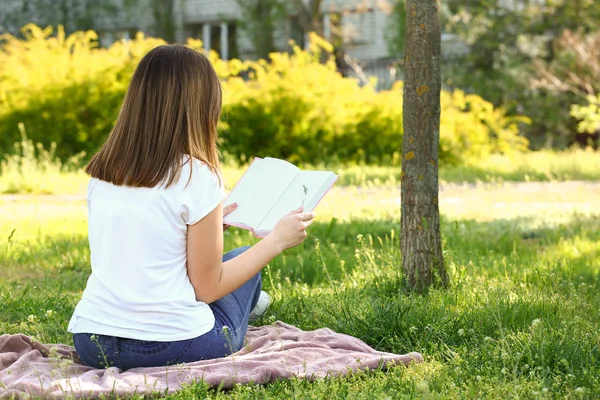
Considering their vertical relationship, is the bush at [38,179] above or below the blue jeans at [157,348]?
below

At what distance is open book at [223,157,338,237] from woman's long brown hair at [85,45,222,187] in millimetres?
348

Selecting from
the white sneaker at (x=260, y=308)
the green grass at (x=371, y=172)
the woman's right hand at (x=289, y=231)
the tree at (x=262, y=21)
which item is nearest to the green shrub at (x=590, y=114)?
the green grass at (x=371, y=172)

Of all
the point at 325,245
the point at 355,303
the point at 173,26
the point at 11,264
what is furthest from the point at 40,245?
the point at 173,26

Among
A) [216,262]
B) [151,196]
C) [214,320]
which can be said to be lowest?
[214,320]

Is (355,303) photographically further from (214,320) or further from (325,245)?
(325,245)

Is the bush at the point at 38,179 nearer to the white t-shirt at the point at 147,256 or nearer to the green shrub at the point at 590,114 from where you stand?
the white t-shirt at the point at 147,256

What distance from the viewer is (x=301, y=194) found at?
326 centimetres

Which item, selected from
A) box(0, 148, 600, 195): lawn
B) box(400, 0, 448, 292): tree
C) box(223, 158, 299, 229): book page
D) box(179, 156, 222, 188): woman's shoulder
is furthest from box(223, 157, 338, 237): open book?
box(0, 148, 600, 195): lawn

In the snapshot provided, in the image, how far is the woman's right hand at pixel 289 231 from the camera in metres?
3.11

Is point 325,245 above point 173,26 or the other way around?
the other way around

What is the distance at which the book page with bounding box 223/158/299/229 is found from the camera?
129 inches

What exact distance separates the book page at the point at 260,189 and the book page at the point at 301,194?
0.07 feet

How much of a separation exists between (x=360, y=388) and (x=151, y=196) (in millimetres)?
953

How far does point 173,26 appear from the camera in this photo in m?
24.2
